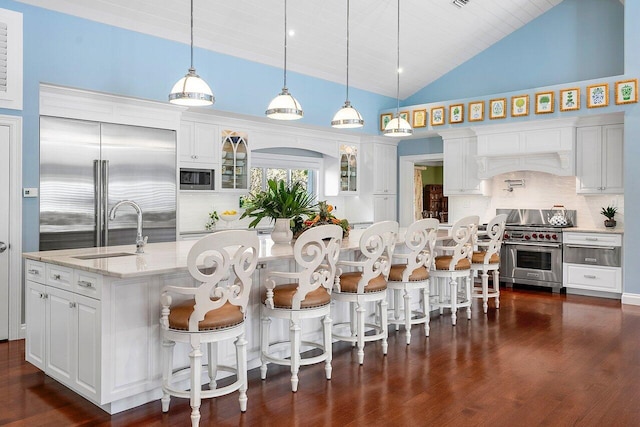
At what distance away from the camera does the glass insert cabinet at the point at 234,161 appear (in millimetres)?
6672

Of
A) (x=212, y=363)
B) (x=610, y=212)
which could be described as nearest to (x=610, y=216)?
(x=610, y=212)

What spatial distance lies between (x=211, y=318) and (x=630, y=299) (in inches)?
219

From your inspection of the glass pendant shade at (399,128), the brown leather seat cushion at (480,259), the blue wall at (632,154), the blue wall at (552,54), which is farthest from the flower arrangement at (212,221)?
the blue wall at (632,154)

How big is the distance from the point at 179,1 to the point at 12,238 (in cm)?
281

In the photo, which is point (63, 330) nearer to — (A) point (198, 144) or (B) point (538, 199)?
(A) point (198, 144)

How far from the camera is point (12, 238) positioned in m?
4.62

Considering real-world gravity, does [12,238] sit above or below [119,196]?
below

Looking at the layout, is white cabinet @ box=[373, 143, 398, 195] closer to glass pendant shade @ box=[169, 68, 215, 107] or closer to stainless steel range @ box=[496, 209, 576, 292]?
stainless steel range @ box=[496, 209, 576, 292]

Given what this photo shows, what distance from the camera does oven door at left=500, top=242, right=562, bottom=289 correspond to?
7.00 m

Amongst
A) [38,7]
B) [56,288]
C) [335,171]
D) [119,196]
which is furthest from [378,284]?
[335,171]

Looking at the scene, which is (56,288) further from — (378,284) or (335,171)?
(335,171)

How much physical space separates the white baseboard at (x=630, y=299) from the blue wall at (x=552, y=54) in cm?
293

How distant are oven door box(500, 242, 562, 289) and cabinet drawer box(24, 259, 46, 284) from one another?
5.97 metres

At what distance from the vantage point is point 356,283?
13.2 feet
